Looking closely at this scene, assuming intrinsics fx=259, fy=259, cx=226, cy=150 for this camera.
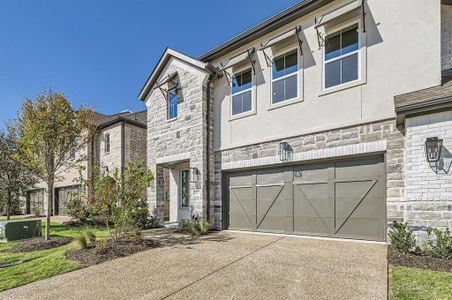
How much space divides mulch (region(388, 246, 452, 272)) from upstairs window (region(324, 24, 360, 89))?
463 cm

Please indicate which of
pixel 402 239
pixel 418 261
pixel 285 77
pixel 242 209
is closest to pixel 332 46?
pixel 285 77

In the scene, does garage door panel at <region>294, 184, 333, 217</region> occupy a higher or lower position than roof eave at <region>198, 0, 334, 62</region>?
lower

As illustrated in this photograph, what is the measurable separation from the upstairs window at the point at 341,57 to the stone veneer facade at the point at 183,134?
4.66 meters

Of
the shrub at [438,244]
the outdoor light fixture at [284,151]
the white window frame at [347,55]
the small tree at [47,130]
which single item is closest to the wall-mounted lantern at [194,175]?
the outdoor light fixture at [284,151]

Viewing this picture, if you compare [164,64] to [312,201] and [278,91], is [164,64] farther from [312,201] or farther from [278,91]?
[312,201]

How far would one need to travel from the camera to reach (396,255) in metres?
5.56

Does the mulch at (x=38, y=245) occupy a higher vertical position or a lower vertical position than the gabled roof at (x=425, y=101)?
lower

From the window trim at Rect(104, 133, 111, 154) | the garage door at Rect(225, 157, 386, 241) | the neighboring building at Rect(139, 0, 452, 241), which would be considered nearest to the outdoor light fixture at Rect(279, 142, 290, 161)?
the neighboring building at Rect(139, 0, 452, 241)

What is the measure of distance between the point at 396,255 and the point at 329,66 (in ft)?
17.5

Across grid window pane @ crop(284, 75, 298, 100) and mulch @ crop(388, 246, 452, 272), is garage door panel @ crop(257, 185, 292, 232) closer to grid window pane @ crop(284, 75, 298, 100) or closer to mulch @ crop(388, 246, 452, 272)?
grid window pane @ crop(284, 75, 298, 100)

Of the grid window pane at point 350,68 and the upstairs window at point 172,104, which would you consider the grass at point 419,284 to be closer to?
the grid window pane at point 350,68

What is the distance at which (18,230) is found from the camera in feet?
31.6

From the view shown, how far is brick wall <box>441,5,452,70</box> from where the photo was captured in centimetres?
696

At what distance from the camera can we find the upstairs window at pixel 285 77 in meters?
8.59
